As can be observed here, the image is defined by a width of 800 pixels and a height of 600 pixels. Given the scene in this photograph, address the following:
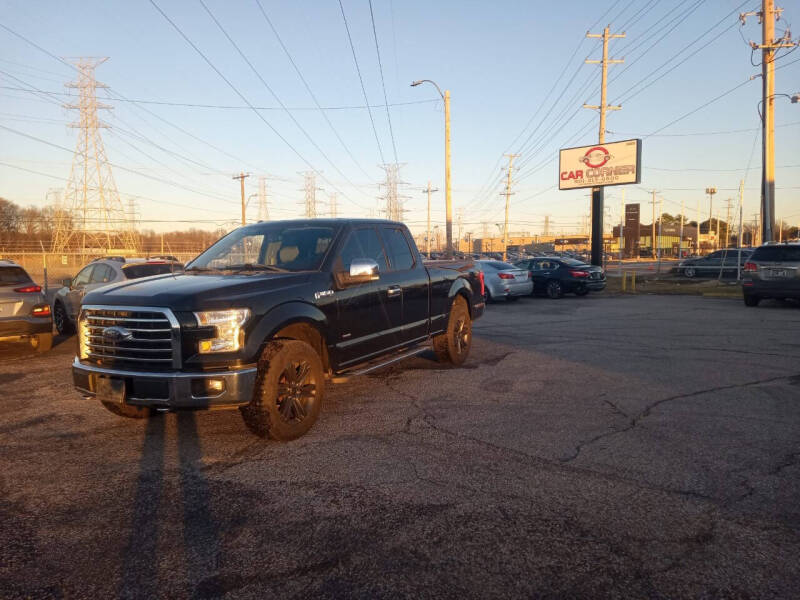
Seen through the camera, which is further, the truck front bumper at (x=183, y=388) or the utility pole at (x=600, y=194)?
the utility pole at (x=600, y=194)

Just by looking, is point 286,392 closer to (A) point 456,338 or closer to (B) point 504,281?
(A) point 456,338

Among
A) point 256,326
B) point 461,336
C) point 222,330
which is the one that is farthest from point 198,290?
point 461,336

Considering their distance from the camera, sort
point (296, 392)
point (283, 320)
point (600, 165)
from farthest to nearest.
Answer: point (600, 165)
point (296, 392)
point (283, 320)

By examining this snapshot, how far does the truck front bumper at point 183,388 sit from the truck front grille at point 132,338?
0.11 meters

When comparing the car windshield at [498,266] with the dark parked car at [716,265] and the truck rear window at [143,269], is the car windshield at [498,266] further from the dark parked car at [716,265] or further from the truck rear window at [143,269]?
the dark parked car at [716,265]

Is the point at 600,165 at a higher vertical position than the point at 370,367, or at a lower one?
higher

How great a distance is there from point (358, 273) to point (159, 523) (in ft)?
9.07

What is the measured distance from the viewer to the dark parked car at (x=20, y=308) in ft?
28.9

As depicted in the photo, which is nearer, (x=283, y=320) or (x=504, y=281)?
(x=283, y=320)

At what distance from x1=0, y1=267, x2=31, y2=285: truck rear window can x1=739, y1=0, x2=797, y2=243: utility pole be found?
79.6 ft

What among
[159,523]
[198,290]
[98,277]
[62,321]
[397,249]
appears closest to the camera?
[159,523]

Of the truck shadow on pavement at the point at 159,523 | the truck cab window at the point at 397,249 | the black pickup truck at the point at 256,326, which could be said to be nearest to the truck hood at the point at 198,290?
the black pickup truck at the point at 256,326

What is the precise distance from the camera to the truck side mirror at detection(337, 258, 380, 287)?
17.7ft

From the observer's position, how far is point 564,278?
20203mm
